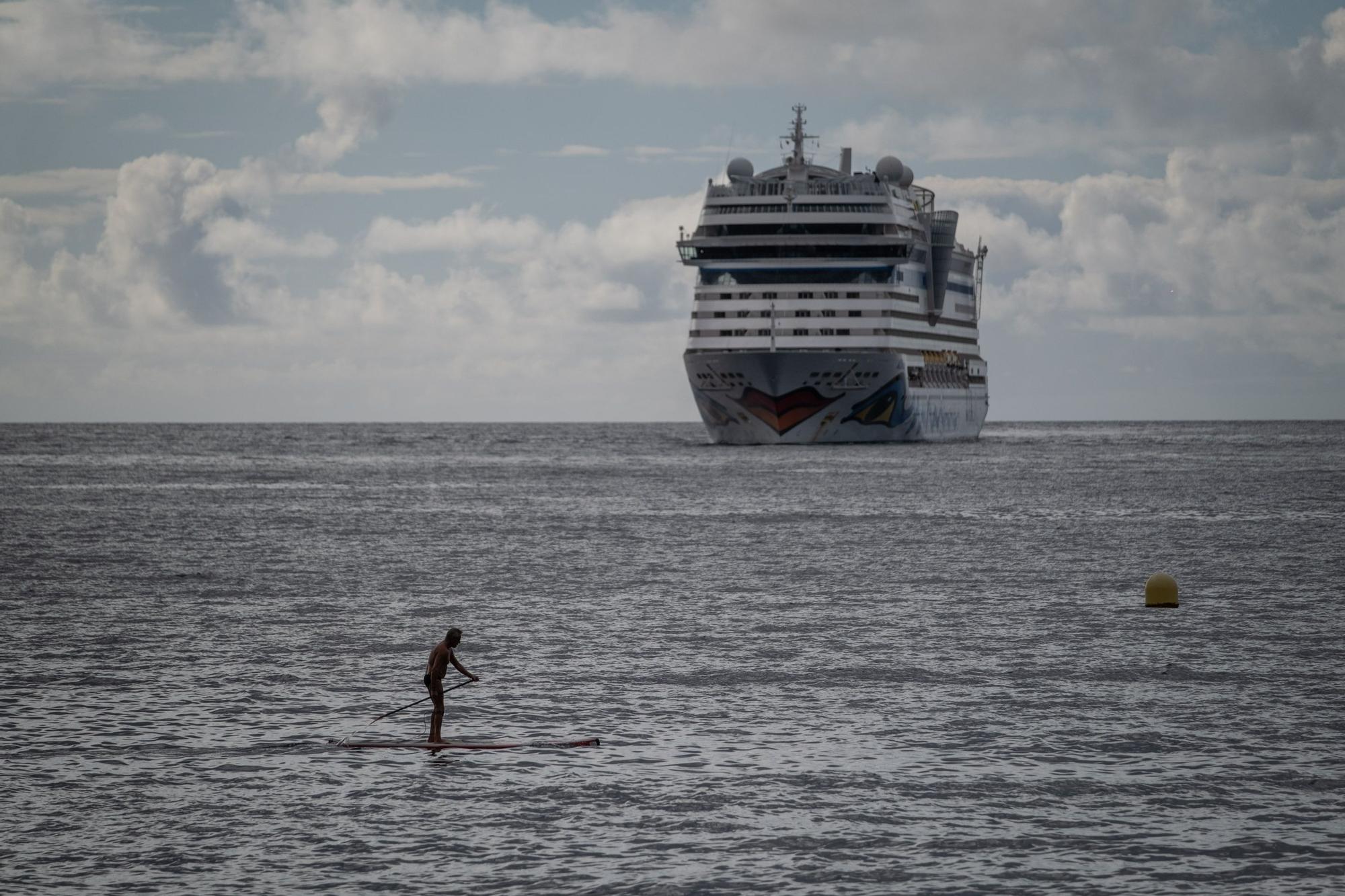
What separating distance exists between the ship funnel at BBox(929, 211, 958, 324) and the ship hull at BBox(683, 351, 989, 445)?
21.6ft

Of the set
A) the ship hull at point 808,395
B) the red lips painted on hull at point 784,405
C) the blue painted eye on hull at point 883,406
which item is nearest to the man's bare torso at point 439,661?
the ship hull at point 808,395

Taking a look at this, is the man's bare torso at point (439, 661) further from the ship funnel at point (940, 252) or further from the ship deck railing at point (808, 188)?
the ship funnel at point (940, 252)

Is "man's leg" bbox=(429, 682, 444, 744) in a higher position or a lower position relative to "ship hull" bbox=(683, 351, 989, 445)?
lower

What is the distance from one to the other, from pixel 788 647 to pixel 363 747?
393 inches

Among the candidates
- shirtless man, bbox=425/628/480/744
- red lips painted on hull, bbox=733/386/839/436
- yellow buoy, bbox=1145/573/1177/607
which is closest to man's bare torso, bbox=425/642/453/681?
shirtless man, bbox=425/628/480/744

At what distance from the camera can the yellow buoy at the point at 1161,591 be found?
33.5 m

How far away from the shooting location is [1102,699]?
23.3m

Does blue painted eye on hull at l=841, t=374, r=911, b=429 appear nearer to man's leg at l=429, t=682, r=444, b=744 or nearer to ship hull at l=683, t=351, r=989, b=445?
ship hull at l=683, t=351, r=989, b=445

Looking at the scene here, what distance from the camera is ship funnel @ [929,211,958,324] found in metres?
116

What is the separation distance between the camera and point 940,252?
385 ft

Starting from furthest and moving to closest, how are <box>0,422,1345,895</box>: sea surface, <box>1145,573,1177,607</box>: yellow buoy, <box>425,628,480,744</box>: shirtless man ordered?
<box>1145,573,1177,607</box>: yellow buoy
<box>425,628,480,744</box>: shirtless man
<box>0,422,1345,895</box>: sea surface

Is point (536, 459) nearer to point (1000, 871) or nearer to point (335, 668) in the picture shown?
point (335, 668)

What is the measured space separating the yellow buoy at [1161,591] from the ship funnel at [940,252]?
3256 inches

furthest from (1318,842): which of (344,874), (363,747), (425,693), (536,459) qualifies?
(536,459)
